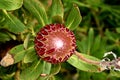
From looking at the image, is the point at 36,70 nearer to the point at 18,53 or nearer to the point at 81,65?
the point at 18,53

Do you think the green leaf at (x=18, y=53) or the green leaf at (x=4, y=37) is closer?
the green leaf at (x=18, y=53)

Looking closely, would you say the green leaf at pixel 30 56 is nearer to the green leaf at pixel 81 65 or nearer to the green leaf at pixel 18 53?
the green leaf at pixel 18 53

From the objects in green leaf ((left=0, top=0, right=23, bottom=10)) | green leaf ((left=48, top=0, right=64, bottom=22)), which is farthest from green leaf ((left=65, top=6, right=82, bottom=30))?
green leaf ((left=0, top=0, right=23, bottom=10))

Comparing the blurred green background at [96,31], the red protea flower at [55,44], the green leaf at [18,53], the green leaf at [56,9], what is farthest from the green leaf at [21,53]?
the blurred green background at [96,31]

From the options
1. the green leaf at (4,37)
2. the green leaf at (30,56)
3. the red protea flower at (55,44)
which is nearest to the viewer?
the red protea flower at (55,44)

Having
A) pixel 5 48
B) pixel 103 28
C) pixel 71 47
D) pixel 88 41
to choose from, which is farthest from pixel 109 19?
pixel 71 47

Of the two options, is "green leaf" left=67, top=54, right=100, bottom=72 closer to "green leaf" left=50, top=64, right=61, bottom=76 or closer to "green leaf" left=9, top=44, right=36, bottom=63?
"green leaf" left=50, top=64, right=61, bottom=76
